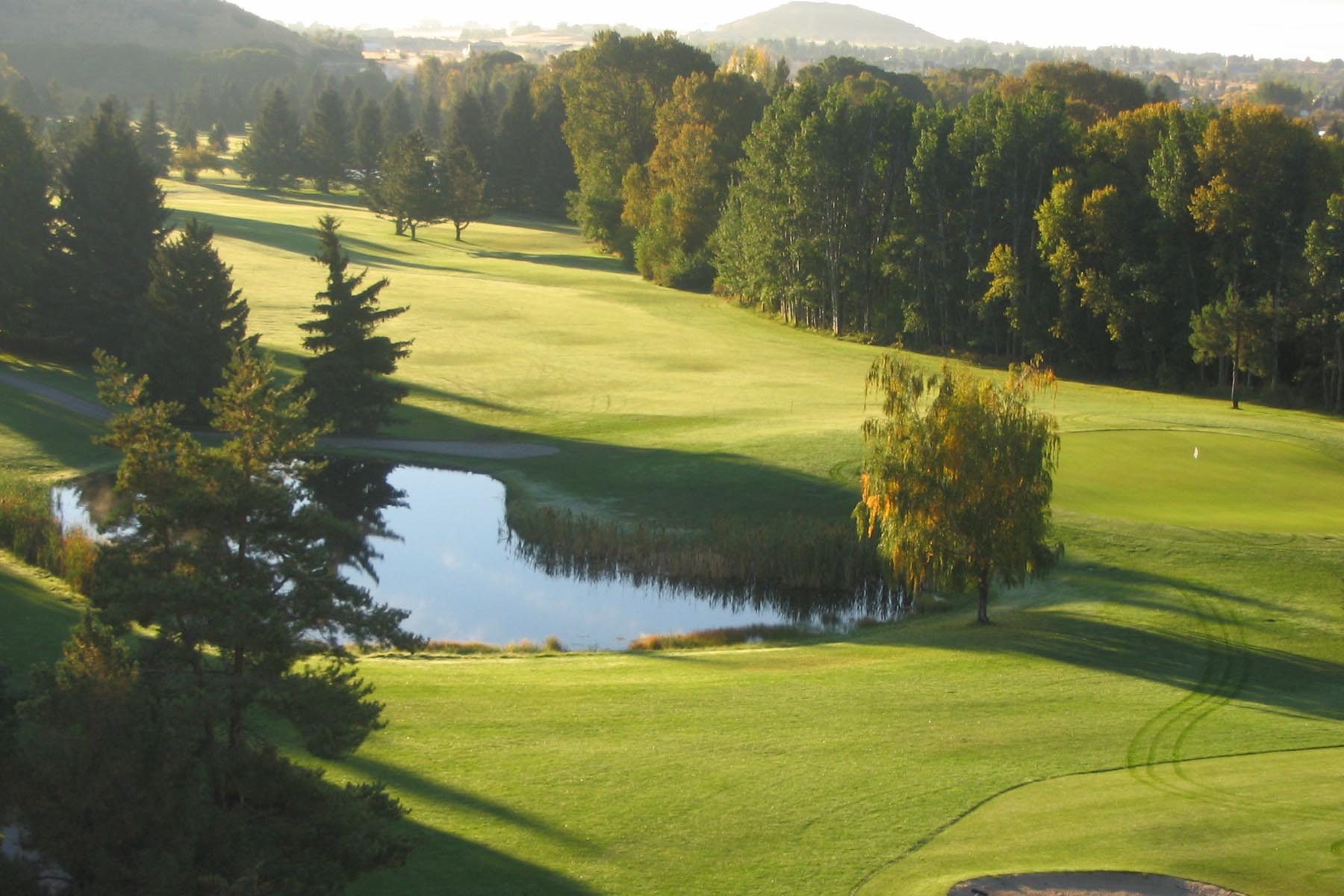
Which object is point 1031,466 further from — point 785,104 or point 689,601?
point 785,104

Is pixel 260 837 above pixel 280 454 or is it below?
below

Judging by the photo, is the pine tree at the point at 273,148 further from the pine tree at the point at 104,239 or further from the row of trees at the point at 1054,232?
the pine tree at the point at 104,239

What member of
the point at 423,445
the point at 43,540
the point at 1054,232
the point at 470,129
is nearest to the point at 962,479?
the point at 43,540

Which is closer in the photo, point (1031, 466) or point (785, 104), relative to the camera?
point (1031, 466)

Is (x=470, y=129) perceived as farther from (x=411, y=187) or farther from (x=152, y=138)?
(x=152, y=138)

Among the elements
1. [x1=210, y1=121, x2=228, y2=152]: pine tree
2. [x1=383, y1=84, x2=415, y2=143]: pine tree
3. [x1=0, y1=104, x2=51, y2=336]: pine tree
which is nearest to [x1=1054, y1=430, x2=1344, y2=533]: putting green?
[x1=0, y1=104, x2=51, y2=336]: pine tree

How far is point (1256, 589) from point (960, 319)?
132 ft

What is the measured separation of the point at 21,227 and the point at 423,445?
20.7 meters

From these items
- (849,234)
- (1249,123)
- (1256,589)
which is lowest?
(1256,589)

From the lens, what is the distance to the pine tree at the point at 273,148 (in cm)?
13138

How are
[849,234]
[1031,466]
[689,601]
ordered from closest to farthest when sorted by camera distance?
[1031,466] < [689,601] < [849,234]

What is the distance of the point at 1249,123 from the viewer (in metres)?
51.9

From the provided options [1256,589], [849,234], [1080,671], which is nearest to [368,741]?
[1080,671]

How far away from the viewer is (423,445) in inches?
1639
